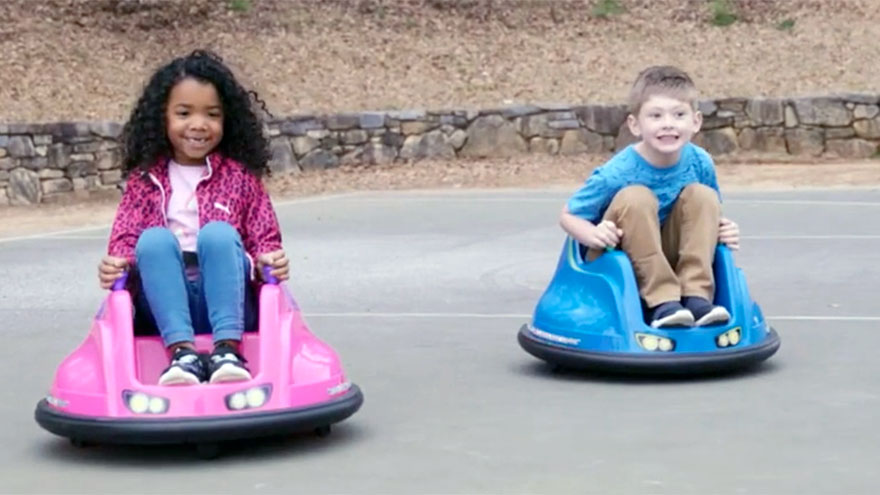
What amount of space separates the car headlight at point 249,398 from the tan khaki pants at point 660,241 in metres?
1.65

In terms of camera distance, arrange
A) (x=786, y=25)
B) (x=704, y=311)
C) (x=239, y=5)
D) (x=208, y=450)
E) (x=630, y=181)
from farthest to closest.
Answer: (x=786, y=25) < (x=239, y=5) < (x=630, y=181) < (x=704, y=311) < (x=208, y=450)

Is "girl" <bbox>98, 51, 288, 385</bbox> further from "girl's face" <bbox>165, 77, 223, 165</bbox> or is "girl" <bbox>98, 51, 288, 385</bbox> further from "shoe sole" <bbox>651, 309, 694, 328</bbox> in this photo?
"shoe sole" <bbox>651, 309, 694, 328</bbox>

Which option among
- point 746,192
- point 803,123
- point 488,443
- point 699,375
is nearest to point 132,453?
point 488,443

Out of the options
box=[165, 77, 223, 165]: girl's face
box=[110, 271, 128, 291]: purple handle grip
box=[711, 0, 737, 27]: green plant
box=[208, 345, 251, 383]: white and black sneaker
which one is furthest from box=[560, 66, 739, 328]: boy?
box=[711, 0, 737, 27]: green plant

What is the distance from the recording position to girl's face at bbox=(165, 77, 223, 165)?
5.46 m

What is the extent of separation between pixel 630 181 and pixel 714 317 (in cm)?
61

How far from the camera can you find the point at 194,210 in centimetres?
543

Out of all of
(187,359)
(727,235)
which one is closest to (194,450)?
(187,359)

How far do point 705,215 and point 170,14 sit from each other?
49.4ft

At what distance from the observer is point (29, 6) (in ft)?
65.4

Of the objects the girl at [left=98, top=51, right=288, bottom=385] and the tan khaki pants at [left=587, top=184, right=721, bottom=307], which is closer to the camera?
the girl at [left=98, top=51, right=288, bottom=385]

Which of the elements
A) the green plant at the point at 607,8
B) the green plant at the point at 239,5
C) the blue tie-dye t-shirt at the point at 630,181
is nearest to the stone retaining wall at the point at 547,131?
the green plant at the point at 239,5

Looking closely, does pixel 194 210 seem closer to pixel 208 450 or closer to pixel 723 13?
pixel 208 450

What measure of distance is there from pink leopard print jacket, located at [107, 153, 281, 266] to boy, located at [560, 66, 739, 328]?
1235 mm
